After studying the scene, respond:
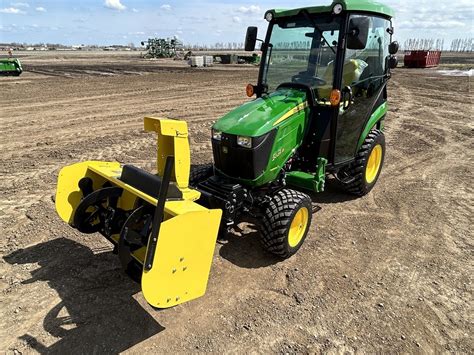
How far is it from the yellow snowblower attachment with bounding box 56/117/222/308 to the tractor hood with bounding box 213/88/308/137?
0.78m

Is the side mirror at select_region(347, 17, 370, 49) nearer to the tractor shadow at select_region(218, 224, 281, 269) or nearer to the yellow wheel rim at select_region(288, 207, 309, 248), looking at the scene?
the yellow wheel rim at select_region(288, 207, 309, 248)

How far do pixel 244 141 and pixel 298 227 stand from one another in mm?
1106

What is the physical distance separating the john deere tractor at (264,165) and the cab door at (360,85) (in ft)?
0.05

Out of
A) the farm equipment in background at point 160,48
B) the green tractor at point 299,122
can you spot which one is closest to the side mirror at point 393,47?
the green tractor at point 299,122

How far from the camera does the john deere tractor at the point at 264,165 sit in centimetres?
284

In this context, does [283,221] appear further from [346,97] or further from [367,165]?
[367,165]

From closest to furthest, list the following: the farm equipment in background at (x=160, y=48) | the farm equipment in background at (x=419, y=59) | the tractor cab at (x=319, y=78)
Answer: the tractor cab at (x=319, y=78)
the farm equipment in background at (x=419, y=59)
the farm equipment in background at (x=160, y=48)

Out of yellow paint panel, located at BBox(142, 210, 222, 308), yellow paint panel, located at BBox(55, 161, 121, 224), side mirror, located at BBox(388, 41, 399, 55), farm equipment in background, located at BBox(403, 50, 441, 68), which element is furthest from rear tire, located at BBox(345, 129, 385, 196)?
farm equipment in background, located at BBox(403, 50, 441, 68)

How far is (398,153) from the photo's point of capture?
25.2ft

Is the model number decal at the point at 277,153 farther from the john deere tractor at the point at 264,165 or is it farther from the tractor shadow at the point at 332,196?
the tractor shadow at the point at 332,196

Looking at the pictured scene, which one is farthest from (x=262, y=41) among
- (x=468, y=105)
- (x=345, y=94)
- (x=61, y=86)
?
(x=61, y=86)

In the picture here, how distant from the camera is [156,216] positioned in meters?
2.73

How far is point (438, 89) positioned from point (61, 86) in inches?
663

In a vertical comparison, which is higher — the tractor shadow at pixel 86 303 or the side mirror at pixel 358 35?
the side mirror at pixel 358 35
